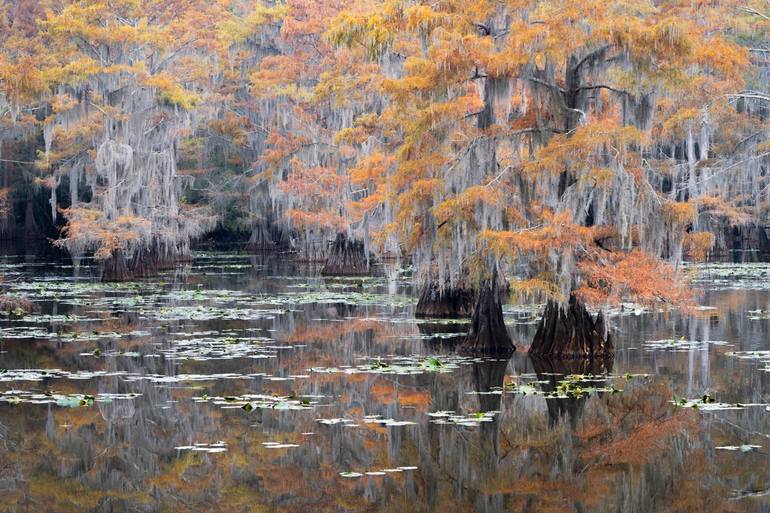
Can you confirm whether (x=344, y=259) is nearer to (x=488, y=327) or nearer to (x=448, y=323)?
(x=448, y=323)

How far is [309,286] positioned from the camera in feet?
88.9

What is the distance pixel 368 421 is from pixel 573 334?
4697 millimetres

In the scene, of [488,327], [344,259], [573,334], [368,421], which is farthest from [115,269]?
[368,421]

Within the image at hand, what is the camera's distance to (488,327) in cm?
1433

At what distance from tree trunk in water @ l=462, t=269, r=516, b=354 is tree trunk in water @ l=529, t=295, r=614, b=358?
0.63 m

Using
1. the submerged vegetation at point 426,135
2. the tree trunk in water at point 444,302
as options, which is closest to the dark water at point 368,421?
the submerged vegetation at point 426,135

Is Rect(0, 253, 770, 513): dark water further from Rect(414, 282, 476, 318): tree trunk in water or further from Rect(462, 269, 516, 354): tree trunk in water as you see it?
Rect(414, 282, 476, 318): tree trunk in water

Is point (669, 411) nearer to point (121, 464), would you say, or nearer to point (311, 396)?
point (311, 396)

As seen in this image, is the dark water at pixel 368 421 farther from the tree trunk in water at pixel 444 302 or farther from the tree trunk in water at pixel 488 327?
the tree trunk in water at pixel 444 302

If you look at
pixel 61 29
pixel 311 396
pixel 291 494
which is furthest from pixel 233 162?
pixel 291 494

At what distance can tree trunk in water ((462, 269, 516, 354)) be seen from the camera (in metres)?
14.3

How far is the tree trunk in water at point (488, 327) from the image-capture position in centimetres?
1427

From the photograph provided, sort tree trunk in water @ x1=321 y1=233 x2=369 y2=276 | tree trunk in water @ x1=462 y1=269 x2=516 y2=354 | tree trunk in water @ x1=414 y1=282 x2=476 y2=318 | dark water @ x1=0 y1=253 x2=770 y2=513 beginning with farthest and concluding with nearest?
tree trunk in water @ x1=321 y1=233 x2=369 y2=276, tree trunk in water @ x1=414 y1=282 x2=476 y2=318, tree trunk in water @ x1=462 y1=269 x2=516 y2=354, dark water @ x1=0 y1=253 x2=770 y2=513

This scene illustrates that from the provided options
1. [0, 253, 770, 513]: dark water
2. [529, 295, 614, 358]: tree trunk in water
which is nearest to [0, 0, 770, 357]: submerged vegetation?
[529, 295, 614, 358]: tree trunk in water
